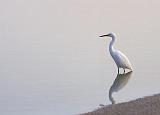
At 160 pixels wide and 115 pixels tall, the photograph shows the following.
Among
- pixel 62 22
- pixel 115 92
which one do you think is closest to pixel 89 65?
pixel 115 92

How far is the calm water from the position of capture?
40.0ft


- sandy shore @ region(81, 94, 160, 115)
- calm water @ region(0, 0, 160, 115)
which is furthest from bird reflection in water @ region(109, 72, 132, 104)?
sandy shore @ region(81, 94, 160, 115)

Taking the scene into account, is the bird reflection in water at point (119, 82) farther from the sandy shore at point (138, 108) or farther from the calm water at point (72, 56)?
the sandy shore at point (138, 108)

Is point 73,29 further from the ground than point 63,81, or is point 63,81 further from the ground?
point 73,29

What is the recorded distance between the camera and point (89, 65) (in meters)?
15.5

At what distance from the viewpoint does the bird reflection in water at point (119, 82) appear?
12727 mm

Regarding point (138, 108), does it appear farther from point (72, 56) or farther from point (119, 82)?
point (72, 56)

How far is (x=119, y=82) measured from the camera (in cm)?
1374

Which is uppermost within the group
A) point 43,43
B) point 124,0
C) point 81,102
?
point 124,0

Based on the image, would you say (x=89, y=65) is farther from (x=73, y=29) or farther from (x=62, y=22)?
(x=62, y=22)

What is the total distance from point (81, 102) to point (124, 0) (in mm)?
19993

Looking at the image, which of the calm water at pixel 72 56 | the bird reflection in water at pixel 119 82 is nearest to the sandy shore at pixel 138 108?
the calm water at pixel 72 56

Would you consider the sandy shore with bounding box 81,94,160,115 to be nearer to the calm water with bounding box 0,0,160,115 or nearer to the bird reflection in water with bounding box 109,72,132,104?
the calm water with bounding box 0,0,160,115

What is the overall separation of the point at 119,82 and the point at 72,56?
3.20m
